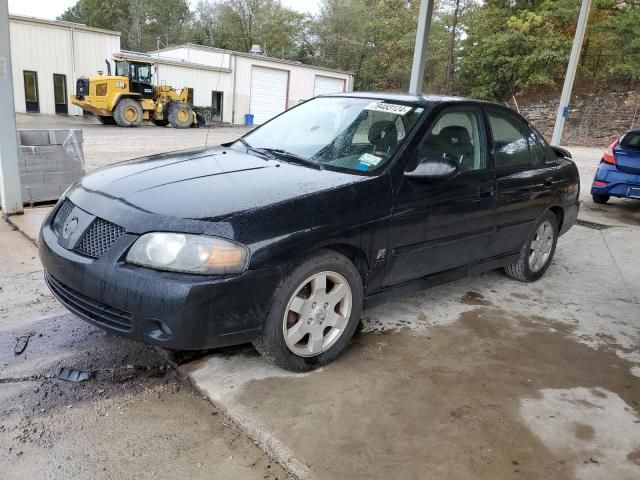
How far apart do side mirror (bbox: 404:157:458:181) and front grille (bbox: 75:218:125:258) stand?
5.63ft

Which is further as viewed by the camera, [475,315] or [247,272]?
[475,315]

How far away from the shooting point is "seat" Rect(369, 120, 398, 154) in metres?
3.38

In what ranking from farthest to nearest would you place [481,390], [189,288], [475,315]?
[475,315]
[481,390]
[189,288]

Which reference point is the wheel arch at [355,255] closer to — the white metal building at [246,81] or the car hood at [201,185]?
the car hood at [201,185]

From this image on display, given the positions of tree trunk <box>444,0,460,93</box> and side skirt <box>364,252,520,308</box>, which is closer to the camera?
side skirt <box>364,252,520,308</box>

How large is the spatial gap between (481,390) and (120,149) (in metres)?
11.9

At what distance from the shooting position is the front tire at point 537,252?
4590 millimetres

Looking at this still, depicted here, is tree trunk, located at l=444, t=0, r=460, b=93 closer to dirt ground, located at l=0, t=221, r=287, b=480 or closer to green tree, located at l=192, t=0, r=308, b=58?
green tree, located at l=192, t=0, r=308, b=58

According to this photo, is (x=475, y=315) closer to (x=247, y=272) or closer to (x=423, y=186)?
(x=423, y=186)

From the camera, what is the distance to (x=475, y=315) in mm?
3975

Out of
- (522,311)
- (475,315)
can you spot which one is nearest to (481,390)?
(475,315)

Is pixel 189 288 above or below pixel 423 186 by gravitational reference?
below

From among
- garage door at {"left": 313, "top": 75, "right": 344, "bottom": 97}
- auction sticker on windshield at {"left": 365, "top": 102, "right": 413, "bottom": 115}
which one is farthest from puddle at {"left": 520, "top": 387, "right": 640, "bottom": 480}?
garage door at {"left": 313, "top": 75, "right": 344, "bottom": 97}

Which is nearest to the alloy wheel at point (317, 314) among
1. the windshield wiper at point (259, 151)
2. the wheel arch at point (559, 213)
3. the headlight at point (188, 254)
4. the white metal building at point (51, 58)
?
the headlight at point (188, 254)
